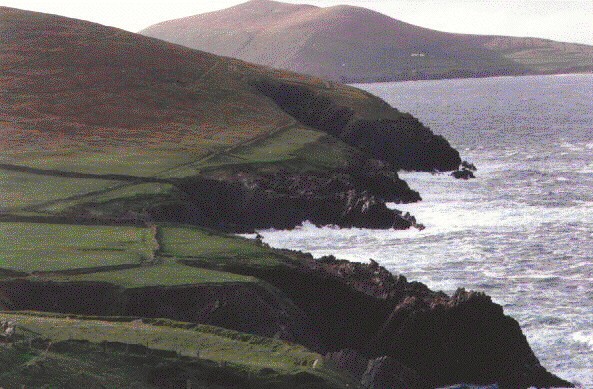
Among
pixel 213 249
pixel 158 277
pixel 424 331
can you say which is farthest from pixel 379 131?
pixel 424 331

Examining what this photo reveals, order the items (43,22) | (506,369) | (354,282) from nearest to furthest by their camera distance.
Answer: (506,369), (354,282), (43,22)

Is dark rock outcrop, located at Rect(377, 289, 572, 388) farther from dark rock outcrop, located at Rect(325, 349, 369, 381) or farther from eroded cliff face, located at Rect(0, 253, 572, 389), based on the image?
dark rock outcrop, located at Rect(325, 349, 369, 381)

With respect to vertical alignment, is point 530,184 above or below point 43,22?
below

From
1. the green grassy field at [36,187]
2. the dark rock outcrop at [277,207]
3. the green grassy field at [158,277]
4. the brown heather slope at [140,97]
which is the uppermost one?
the brown heather slope at [140,97]

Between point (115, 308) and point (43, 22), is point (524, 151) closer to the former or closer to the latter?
point (43, 22)

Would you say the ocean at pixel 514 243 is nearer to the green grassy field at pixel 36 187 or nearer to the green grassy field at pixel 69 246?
the green grassy field at pixel 36 187

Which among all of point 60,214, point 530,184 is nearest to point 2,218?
point 60,214

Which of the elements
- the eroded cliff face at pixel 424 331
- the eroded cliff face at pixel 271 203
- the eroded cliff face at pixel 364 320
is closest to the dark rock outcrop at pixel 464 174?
the eroded cliff face at pixel 271 203
